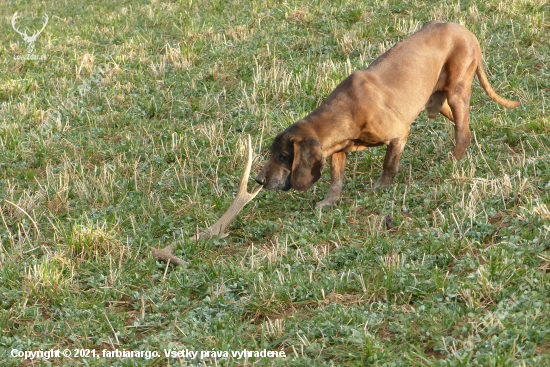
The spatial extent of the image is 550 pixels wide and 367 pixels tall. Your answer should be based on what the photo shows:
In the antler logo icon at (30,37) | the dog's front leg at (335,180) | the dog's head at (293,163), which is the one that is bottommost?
the antler logo icon at (30,37)

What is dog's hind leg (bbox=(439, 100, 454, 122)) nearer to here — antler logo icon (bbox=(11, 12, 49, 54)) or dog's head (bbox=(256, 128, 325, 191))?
dog's head (bbox=(256, 128, 325, 191))

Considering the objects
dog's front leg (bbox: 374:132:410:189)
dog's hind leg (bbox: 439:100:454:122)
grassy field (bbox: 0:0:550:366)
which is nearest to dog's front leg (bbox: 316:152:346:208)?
grassy field (bbox: 0:0:550:366)

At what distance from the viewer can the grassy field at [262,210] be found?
12.5ft

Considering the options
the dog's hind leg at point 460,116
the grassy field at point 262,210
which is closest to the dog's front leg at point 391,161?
the grassy field at point 262,210

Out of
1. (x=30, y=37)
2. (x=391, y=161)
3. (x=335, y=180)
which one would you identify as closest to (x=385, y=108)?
(x=391, y=161)

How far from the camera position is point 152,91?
9031 mm

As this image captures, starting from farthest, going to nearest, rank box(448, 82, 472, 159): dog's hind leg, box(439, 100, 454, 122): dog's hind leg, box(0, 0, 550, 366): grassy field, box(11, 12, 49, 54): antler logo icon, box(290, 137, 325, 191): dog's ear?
box(11, 12, 49, 54): antler logo icon, box(439, 100, 454, 122): dog's hind leg, box(448, 82, 472, 159): dog's hind leg, box(290, 137, 325, 191): dog's ear, box(0, 0, 550, 366): grassy field

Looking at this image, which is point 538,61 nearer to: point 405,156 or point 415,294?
point 405,156

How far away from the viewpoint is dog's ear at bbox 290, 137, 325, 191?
17.8 ft

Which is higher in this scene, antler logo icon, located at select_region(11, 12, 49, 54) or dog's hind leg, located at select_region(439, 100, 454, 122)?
dog's hind leg, located at select_region(439, 100, 454, 122)

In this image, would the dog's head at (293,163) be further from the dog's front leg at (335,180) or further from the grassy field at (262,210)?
the dog's front leg at (335,180)

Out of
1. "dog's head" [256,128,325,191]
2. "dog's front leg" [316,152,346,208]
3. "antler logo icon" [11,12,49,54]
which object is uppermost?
"dog's head" [256,128,325,191]

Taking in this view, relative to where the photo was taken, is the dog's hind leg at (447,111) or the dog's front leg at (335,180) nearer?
the dog's front leg at (335,180)

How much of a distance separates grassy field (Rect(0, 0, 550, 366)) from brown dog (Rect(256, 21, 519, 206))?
13.8 inches
